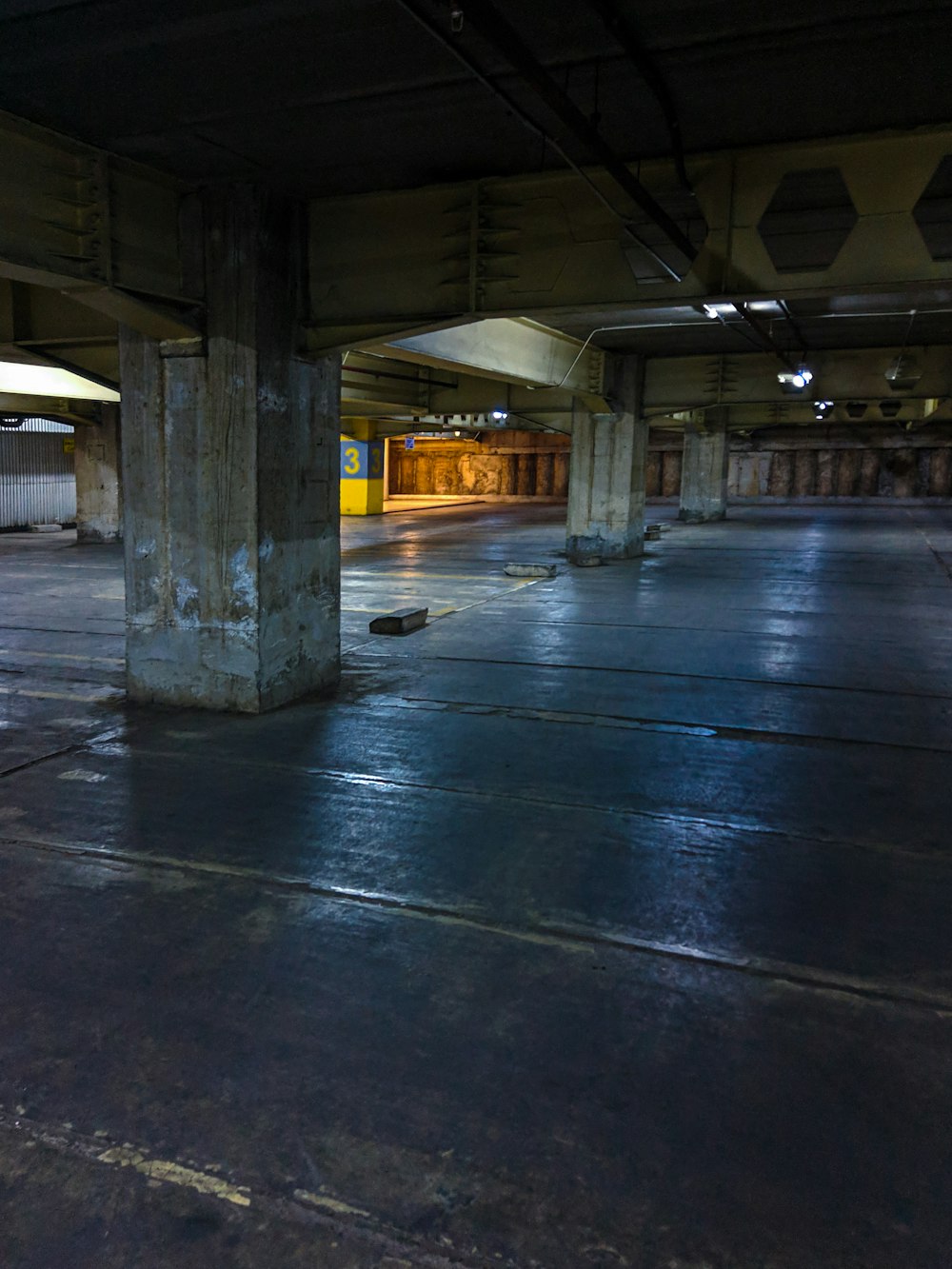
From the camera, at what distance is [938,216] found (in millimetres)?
6285

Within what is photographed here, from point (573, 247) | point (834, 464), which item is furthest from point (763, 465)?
point (573, 247)

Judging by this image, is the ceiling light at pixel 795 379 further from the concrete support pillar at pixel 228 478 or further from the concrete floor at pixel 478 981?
the concrete support pillar at pixel 228 478

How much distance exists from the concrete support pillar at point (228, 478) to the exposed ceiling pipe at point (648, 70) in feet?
10.9

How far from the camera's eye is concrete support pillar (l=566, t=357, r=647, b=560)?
19.8m

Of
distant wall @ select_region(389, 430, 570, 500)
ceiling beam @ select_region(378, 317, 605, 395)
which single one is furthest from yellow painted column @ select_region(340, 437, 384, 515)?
ceiling beam @ select_region(378, 317, 605, 395)

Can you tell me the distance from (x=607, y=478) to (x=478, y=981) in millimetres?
17314

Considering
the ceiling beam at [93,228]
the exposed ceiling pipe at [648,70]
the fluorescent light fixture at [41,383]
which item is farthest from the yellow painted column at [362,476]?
the exposed ceiling pipe at [648,70]

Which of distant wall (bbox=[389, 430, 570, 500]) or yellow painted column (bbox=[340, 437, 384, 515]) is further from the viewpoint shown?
distant wall (bbox=[389, 430, 570, 500])

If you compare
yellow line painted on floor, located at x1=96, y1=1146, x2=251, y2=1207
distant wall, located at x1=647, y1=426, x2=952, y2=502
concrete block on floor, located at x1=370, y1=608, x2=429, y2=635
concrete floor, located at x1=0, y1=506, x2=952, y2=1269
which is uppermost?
distant wall, located at x1=647, y1=426, x2=952, y2=502

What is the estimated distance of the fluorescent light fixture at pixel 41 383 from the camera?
17828mm

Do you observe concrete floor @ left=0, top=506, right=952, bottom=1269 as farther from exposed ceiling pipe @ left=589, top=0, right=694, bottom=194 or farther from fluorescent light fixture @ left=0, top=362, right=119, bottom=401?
fluorescent light fixture @ left=0, top=362, right=119, bottom=401

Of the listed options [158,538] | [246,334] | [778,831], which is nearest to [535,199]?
[246,334]

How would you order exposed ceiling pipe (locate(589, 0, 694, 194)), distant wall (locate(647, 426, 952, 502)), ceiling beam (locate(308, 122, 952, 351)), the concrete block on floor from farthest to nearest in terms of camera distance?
1. distant wall (locate(647, 426, 952, 502))
2. the concrete block on floor
3. ceiling beam (locate(308, 122, 952, 351))
4. exposed ceiling pipe (locate(589, 0, 694, 194))

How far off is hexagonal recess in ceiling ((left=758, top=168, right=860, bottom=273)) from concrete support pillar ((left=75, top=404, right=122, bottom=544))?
63.5 ft
